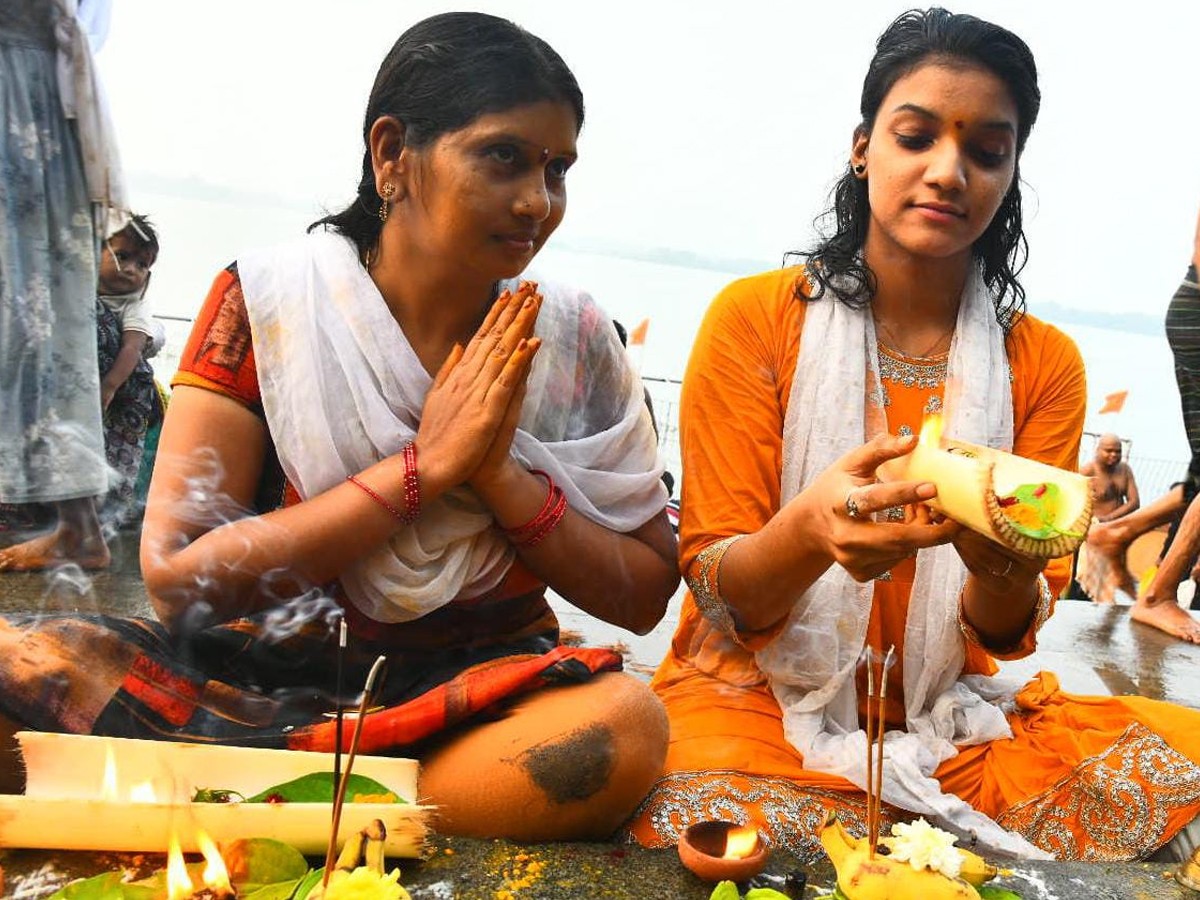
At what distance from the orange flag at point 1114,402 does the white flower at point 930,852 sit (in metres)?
11.5

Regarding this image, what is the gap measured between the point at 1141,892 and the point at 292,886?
1.70 metres

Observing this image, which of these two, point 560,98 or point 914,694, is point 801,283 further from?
point 914,694

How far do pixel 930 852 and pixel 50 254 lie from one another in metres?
3.66

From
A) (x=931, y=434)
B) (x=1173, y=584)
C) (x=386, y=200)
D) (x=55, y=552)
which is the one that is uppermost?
(x=386, y=200)

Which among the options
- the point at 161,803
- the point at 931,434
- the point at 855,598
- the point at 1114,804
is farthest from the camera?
the point at 855,598

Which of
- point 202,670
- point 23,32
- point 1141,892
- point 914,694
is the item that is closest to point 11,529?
point 23,32

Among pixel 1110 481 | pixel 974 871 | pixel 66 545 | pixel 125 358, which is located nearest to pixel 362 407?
pixel 974 871

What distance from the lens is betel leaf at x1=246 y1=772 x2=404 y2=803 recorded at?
2049 millimetres

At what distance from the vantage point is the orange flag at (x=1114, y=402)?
12175 mm

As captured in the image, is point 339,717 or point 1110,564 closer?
point 339,717

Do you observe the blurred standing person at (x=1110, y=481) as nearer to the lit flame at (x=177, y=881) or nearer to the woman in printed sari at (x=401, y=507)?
the woman in printed sari at (x=401, y=507)

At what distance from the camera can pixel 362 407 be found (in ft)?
7.61

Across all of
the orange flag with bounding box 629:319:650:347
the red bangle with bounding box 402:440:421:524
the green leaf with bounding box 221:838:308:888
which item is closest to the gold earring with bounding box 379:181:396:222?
the red bangle with bounding box 402:440:421:524

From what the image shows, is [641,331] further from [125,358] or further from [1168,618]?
[1168,618]
